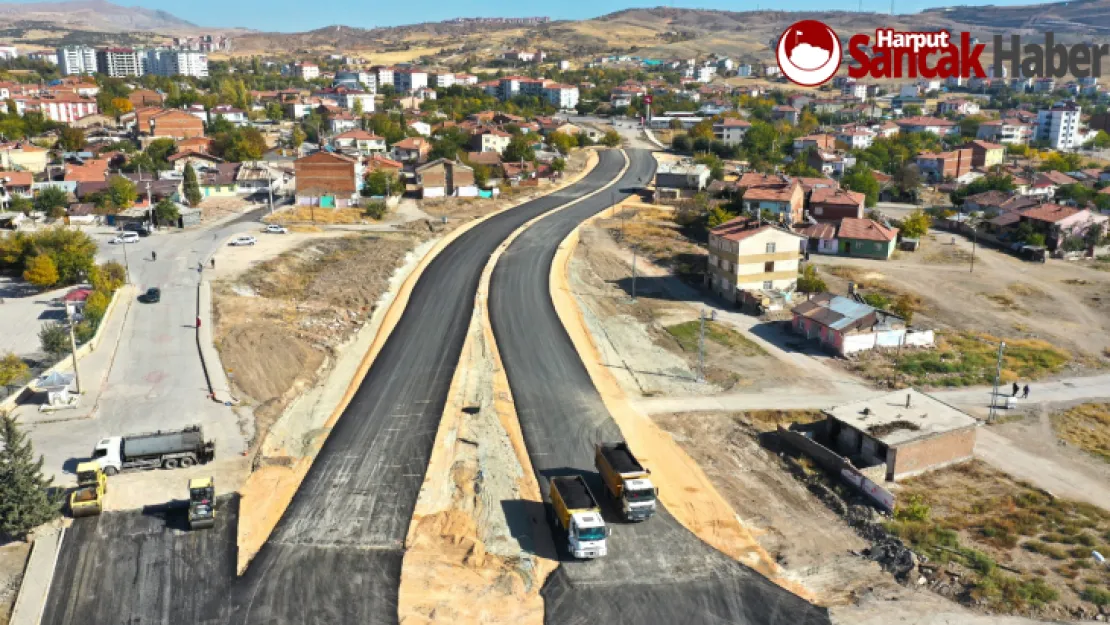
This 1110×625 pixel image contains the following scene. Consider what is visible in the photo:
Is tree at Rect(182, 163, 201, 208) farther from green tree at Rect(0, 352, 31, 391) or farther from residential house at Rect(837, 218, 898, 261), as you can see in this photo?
residential house at Rect(837, 218, 898, 261)

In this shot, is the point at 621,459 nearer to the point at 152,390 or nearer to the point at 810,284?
the point at 152,390

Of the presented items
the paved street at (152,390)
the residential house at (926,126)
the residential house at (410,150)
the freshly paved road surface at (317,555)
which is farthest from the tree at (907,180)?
the paved street at (152,390)

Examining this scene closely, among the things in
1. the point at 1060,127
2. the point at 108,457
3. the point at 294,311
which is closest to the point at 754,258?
the point at 294,311

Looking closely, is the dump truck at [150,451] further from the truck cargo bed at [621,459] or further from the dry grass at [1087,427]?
the dry grass at [1087,427]

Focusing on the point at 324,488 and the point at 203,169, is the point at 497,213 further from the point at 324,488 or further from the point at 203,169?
the point at 324,488

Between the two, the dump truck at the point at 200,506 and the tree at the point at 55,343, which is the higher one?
the tree at the point at 55,343

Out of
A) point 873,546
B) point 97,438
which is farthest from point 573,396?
point 97,438
